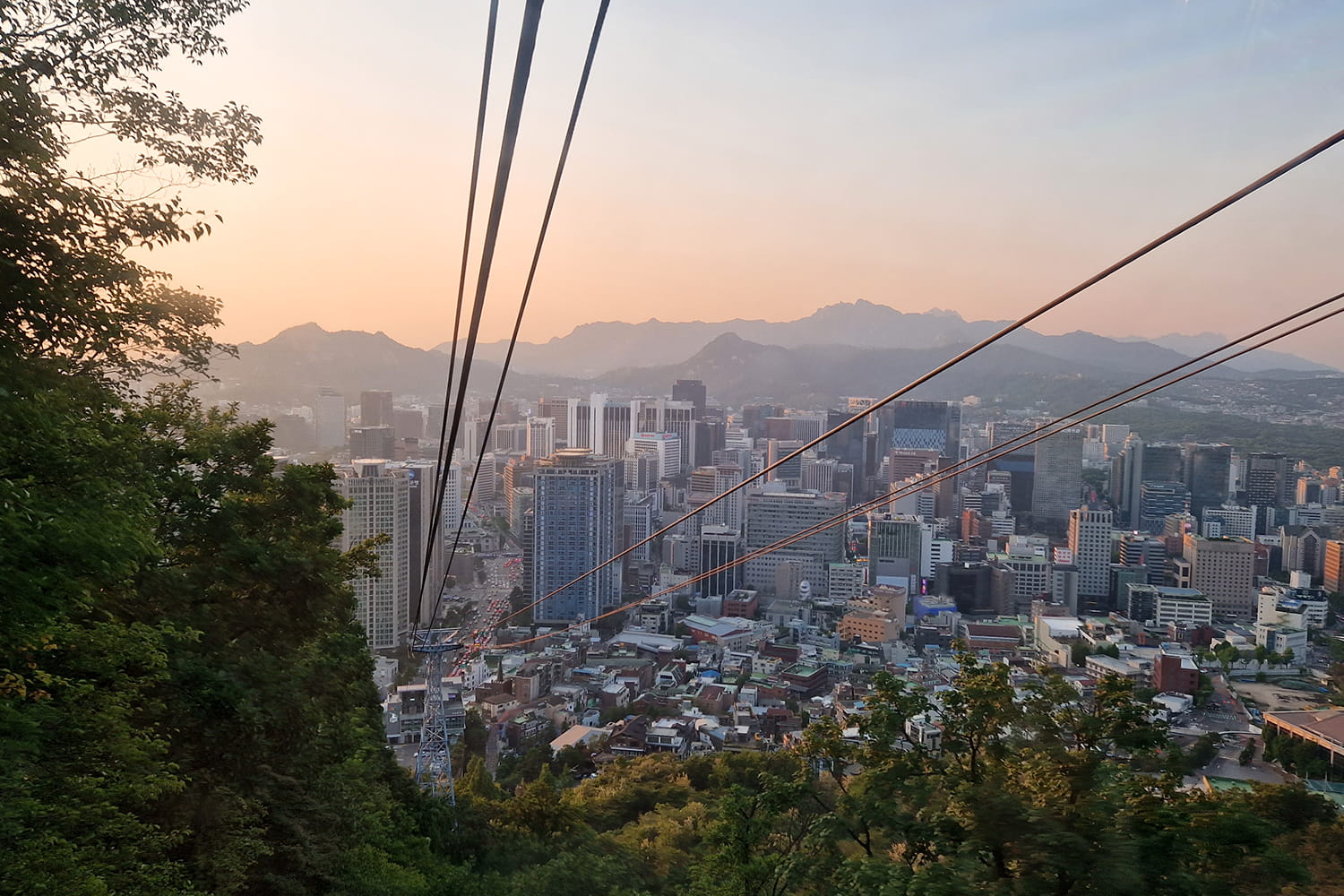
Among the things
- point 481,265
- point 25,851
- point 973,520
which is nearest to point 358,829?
point 25,851

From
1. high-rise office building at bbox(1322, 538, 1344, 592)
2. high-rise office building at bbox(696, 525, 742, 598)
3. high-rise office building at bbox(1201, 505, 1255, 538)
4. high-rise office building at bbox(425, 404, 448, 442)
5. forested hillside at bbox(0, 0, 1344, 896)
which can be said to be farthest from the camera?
high-rise office building at bbox(425, 404, 448, 442)

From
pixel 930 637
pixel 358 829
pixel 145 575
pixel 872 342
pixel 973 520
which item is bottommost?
pixel 930 637

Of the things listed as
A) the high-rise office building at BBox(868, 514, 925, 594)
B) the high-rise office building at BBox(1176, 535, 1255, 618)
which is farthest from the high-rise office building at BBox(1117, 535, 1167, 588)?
the high-rise office building at BBox(868, 514, 925, 594)

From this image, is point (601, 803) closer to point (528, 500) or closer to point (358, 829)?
point (358, 829)

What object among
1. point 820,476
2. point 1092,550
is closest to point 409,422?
point 820,476

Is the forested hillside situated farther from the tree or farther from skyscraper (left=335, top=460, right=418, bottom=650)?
skyscraper (left=335, top=460, right=418, bottom=650)

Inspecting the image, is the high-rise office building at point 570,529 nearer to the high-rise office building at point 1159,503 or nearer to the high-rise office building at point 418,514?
the high-rise office building at point 418,514
